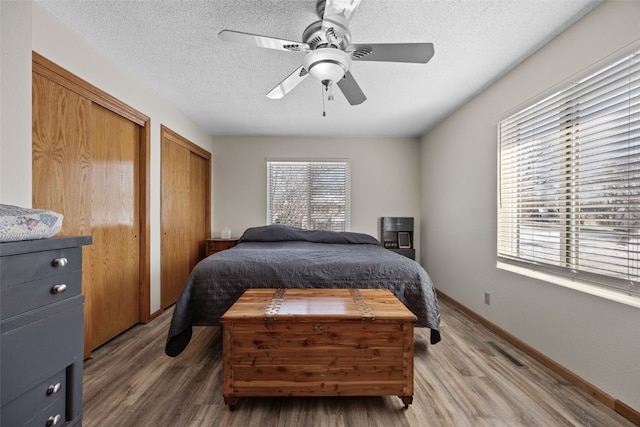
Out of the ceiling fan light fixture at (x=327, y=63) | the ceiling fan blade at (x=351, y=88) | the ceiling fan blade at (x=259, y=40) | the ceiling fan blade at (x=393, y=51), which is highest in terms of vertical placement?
the ceiling fan blade at (x=259, y=40)

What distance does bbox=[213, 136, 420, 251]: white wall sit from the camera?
4.60m

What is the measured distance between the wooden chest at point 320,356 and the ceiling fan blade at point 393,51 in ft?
4.86

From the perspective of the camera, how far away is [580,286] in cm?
184

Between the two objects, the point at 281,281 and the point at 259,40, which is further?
the point at 281,281

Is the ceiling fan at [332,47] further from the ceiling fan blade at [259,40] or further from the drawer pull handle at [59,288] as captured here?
the drawer pull handle at [59,288]

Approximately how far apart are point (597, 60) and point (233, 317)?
8.54ft

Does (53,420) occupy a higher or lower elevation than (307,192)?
lower

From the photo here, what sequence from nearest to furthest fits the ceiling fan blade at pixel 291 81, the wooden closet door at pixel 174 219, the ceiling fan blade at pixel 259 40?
the ceiling fan blade at pixel 259 40, the ceiling fan blade at pixel 291 81, the wooden closet door at pixel 174 219

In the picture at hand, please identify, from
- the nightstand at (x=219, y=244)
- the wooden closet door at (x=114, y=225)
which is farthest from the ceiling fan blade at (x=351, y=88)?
the nightstand at (x=219, y=244)

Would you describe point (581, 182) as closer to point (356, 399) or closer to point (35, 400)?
point (356, 399)

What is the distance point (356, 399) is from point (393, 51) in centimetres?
202

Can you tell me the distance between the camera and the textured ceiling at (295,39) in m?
1.74

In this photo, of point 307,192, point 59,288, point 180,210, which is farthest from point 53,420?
point 307,192

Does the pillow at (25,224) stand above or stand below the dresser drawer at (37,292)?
above
